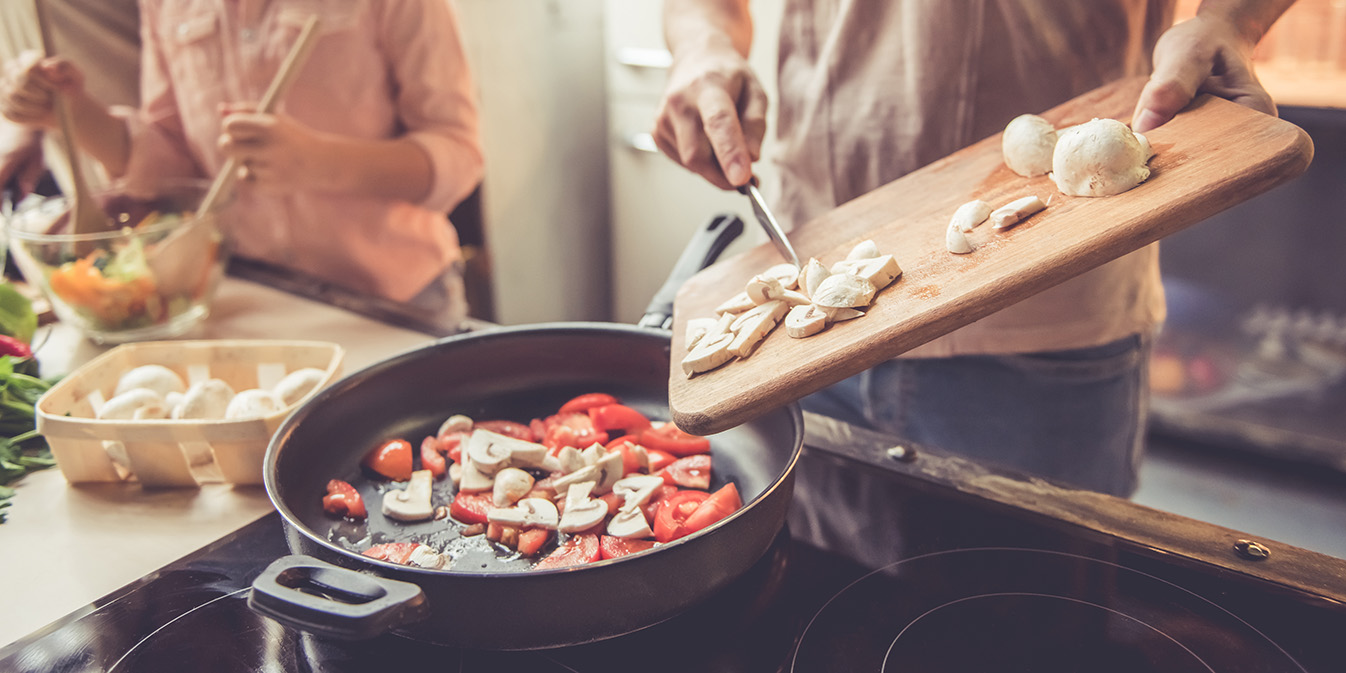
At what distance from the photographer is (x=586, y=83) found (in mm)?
2846

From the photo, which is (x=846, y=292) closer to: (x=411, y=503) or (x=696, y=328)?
(x=696, y=328)

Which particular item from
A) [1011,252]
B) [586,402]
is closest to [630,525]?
[586,402]

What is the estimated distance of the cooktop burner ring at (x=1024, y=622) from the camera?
0.60m

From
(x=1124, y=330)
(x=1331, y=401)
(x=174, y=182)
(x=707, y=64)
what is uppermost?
(x=707, y=64)

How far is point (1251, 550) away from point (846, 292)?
0.39 meters

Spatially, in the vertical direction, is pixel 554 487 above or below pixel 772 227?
below

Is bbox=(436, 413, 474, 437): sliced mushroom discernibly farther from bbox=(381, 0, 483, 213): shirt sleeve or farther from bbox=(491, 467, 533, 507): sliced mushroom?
bbox=(381, 0, 483, 213): shirt sleeve

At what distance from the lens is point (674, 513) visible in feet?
2.51

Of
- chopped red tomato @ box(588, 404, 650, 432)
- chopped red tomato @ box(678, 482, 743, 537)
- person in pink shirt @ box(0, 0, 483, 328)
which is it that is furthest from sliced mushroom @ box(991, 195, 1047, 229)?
person in pink shirt @ box(0, 0, 483, 328)

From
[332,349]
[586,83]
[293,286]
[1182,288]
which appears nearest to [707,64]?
[332,349]

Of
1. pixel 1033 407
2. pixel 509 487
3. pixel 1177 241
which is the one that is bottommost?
pixel 1177 241

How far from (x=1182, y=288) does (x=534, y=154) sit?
1.91 metres

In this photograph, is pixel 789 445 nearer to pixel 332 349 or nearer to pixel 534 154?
pixel 332 349

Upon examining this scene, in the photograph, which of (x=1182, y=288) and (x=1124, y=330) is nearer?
(x=1124, y=330)
